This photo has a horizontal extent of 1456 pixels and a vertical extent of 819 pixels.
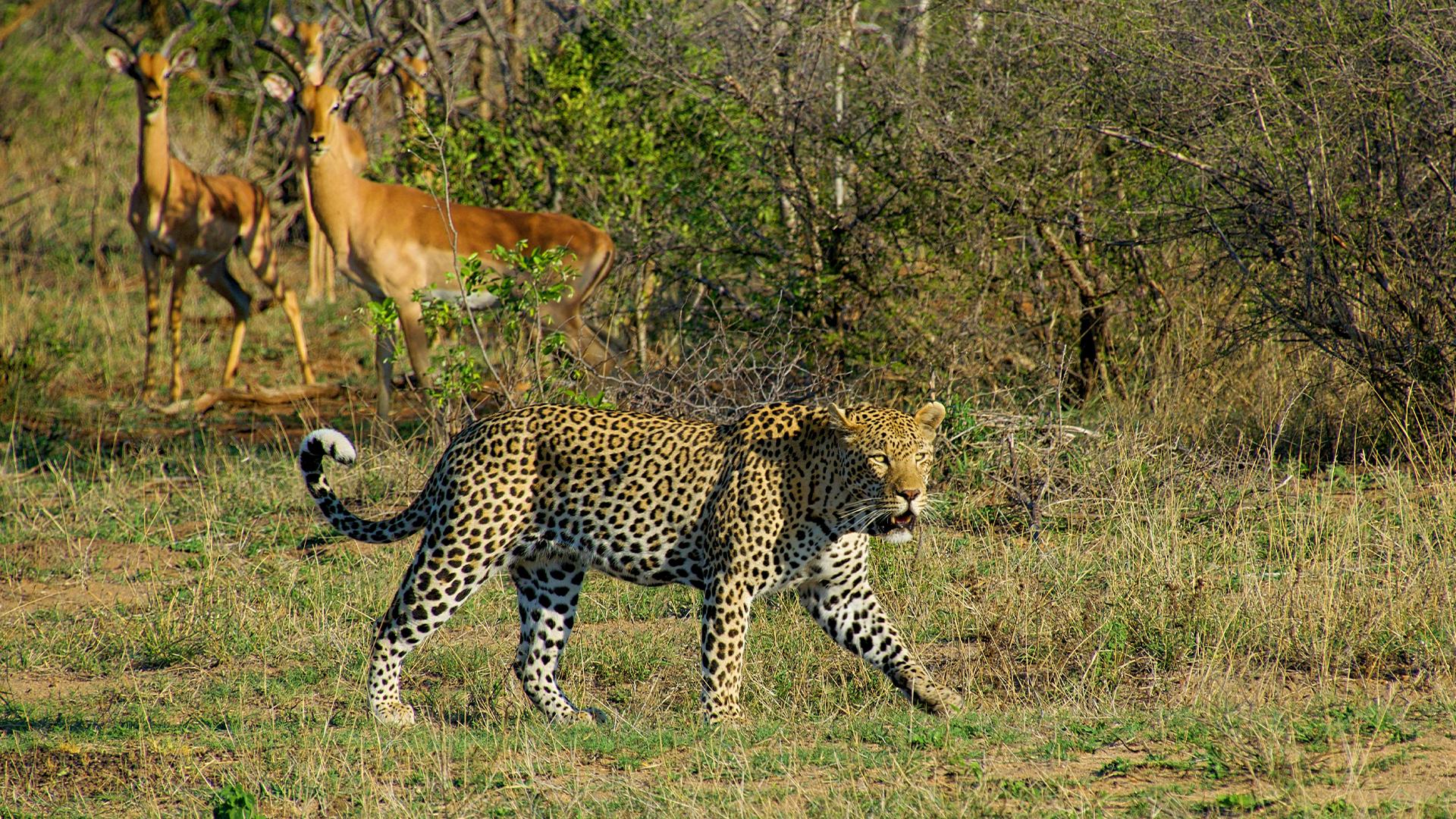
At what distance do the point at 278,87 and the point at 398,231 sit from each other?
1.97 meters

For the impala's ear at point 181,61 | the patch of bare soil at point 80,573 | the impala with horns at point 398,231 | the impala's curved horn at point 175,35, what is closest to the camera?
the patch of bare soil at point 80,573

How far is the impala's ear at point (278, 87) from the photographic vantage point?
13.3 meters

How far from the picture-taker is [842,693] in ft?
22.4

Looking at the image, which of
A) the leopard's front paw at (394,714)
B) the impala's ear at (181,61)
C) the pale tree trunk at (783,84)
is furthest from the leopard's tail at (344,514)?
the impala's ear at (181,61)

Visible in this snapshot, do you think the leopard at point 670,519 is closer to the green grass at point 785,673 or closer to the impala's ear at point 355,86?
the green grass at point 785,673

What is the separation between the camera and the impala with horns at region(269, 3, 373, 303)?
12992 millimetres

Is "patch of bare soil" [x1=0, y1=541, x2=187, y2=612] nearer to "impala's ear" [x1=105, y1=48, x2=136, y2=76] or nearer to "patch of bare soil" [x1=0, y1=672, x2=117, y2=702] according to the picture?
"patch of bare soil" [x1=0, y1=672, x2=117, y2=702]

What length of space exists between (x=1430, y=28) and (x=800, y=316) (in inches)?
163

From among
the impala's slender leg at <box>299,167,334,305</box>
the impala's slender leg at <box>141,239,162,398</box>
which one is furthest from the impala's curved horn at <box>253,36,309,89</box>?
the impala's slender leg at <box>299,167,334,305</box>

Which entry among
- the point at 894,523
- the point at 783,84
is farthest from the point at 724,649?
the point at 783,84

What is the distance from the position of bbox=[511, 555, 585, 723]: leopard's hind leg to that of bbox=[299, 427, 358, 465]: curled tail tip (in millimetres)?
891

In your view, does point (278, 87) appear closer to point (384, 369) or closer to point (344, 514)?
point (384, 369)

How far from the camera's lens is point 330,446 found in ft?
21.5

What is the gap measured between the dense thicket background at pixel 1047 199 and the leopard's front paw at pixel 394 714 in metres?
3.42
